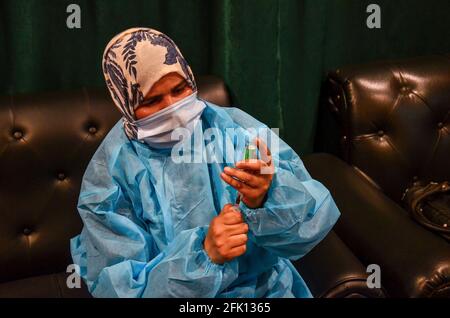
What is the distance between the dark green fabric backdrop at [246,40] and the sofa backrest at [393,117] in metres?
0.14

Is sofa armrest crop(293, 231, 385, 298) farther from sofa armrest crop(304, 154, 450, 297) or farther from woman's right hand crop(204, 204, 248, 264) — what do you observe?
woman's right hand crop(204, 204, 248, 264)

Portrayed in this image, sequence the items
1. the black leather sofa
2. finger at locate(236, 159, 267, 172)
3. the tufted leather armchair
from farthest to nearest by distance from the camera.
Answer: the tufted leather armchair, the black leather sofa, finger at locate(236, 159, 267, 172)

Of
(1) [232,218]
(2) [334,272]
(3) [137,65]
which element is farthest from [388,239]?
(3) [137,65]

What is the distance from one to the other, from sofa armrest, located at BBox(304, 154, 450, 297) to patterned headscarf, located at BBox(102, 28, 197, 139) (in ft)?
1.91

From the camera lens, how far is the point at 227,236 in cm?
102

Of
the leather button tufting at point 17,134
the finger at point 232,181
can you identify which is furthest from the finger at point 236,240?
the leather button tufting at point 17,134

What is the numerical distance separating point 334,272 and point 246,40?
760 mm

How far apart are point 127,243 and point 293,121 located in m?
0.86

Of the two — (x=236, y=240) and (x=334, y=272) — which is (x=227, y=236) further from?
(x=334, y=272)

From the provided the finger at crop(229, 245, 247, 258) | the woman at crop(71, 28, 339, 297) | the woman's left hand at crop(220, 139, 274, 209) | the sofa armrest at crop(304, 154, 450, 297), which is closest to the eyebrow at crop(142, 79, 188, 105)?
the woman at crop(71, 28, 339, 297)

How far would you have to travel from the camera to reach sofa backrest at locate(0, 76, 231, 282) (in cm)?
141

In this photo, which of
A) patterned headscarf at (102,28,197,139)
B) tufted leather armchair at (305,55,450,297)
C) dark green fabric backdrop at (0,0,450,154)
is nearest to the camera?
patterned headscarf at (102,28,197,139)
